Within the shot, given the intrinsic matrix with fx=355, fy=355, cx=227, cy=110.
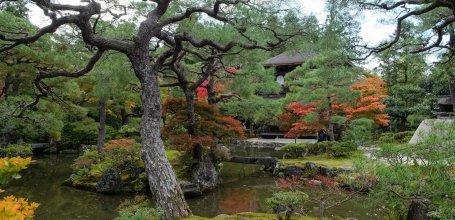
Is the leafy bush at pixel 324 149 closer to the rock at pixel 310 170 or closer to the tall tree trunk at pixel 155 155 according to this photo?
the rock at pixel 310 170

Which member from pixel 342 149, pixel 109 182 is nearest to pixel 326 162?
pixel 342 149

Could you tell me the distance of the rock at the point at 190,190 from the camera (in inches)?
398

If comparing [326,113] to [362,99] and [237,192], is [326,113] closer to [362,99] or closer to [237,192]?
[362,99]

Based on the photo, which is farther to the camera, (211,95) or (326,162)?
(326,162)

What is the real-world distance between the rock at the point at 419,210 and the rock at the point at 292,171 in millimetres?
7348

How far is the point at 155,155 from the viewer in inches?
238

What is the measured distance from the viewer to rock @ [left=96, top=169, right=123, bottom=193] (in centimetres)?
1081

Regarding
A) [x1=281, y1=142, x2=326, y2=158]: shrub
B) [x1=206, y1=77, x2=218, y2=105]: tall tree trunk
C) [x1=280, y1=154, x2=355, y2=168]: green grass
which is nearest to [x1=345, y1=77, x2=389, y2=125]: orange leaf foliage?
[x1=281, y1=142, x2=326, y2=158]: shrub

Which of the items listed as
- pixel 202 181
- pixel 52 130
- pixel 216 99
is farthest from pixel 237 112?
pixel 52 130

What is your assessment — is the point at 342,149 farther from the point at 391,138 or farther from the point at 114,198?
the point at 114,198

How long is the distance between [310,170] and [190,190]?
4.48 metres

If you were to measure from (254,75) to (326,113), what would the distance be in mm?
6764

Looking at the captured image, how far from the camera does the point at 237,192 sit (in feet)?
36.0

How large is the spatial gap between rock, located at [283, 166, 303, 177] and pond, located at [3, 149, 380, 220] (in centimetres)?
60
